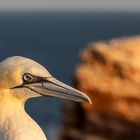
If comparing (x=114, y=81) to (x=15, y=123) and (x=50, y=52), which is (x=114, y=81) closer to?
(x=15, y=123)

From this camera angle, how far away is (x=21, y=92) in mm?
4379

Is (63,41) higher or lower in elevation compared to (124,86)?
higher

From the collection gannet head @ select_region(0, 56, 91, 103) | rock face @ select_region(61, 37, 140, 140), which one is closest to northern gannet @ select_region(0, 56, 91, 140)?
gannet head @ select_region(0, 56, 91, 103)

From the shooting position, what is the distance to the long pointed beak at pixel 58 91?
4.46 metres

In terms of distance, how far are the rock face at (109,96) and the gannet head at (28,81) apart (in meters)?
10.6

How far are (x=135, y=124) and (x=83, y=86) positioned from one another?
1251 mm

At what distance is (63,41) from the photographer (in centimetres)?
8238

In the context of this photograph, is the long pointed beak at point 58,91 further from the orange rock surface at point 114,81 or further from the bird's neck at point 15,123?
the orange rock surface at point 114,81

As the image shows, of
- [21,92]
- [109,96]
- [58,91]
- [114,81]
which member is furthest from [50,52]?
[21,92]

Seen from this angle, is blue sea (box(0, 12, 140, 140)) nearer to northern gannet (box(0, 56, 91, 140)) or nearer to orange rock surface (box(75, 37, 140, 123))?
orange rock surface (box(75, 37, 140, 123))

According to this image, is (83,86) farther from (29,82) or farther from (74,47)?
(74,47)

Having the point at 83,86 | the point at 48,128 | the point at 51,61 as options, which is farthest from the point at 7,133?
the point at 51,61

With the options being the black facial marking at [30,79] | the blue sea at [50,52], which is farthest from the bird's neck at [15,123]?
the blue sea at [50,52]

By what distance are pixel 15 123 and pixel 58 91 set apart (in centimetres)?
35
